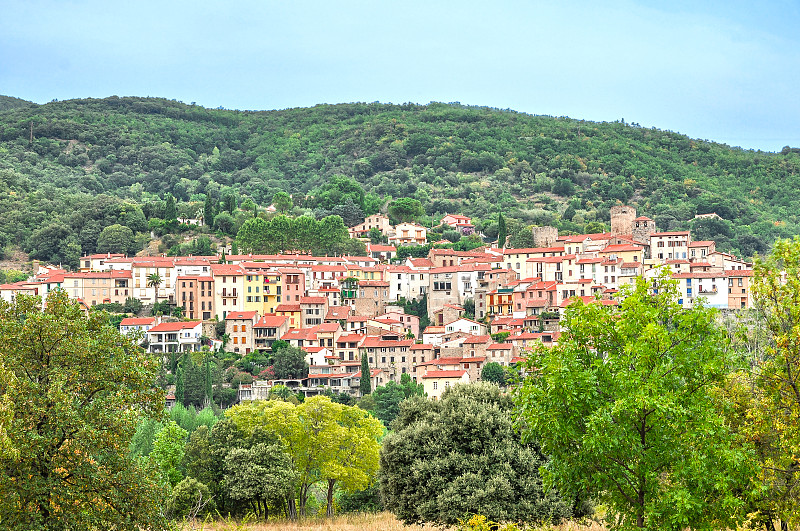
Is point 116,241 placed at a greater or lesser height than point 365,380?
greater

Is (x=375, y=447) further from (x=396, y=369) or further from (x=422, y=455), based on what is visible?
(x=396, y=369)

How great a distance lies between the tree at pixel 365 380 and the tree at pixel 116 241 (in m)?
34.1

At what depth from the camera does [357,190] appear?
112688mm

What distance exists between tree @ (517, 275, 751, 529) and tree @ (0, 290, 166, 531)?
6.23 m

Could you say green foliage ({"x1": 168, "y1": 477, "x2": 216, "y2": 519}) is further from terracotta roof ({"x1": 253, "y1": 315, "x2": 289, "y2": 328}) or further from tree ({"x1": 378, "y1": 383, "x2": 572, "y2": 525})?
terracotta roof ({"x1": 253, "y1": 315, "x2": 289, "y2": 328})

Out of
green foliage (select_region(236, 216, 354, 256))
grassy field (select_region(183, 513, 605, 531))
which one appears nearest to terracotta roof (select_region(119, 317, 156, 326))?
green foliage (select_region(236, 216, 354, 256))

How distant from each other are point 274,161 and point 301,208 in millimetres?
60149

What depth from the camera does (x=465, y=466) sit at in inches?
892

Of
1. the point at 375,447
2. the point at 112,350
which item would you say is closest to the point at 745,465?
the point at 112,350

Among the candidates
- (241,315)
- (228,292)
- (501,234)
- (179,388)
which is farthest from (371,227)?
(179,388)

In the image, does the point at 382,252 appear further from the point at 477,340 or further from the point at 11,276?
the point at 11,276

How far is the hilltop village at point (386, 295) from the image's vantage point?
65875 mm

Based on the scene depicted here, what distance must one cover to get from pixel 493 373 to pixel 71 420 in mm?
49070

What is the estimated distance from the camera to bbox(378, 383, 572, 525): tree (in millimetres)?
21703
